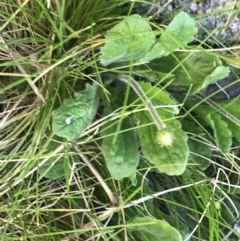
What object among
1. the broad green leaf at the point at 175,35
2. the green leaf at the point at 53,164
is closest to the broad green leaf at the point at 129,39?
the broad green leaf at the point at 175,35

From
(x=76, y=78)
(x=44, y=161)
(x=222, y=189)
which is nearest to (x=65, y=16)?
(x=76, y=78)

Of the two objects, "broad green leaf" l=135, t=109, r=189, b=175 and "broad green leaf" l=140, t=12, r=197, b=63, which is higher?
"broad green leaf" l=140, t=12, r=197, b=63

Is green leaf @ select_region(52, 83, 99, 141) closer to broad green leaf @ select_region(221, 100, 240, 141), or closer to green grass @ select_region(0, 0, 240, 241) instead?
green grass @ select_region(0, 0, 240, 241)

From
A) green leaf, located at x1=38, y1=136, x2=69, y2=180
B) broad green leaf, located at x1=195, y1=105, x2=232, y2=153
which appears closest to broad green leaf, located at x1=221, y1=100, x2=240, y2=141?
broad green leaf, located at x1=195, y1=105, x2=232, y2=153

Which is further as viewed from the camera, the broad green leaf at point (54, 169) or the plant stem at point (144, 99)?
the broad green leaf at point (54, 169)

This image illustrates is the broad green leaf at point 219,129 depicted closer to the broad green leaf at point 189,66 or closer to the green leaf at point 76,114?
the broad green leaf at point 189,66

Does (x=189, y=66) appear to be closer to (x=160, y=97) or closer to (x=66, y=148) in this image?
(x=160, y=97)
